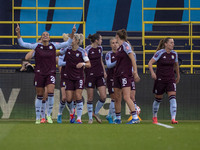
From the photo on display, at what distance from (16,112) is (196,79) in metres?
5.47

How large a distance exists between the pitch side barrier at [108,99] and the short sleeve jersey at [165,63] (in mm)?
3342

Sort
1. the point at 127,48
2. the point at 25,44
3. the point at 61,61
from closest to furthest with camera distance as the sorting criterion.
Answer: the point at 127,48 < the point at 25,44 < the point at 61,61

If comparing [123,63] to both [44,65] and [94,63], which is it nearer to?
[94,63]

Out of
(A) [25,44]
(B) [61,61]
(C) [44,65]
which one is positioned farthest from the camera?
(B) [61,61]

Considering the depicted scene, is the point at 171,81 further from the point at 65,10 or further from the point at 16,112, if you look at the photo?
the point at 65,10

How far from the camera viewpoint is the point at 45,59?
40.7 feet

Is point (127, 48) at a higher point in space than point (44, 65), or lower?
higher

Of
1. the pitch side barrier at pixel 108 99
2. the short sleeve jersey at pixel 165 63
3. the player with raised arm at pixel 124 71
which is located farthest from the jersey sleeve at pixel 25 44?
the pitch side barrier at pixel 108 99

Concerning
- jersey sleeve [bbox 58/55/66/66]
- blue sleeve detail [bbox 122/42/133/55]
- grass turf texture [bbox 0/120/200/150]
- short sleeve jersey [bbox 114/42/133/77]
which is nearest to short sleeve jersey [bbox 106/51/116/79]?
jersey sleeve [bbox 58/55/66/66]

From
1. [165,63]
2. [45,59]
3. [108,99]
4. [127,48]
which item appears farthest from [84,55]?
[108,99]

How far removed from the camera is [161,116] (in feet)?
52.1

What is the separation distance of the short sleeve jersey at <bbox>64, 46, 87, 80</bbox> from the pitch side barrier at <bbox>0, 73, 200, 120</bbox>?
3.21 m

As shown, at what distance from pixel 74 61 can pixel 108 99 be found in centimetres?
353

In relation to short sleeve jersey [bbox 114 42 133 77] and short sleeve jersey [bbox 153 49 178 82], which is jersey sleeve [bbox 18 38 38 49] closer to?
short sleeve jersey [bbox 114 42 133 77]
